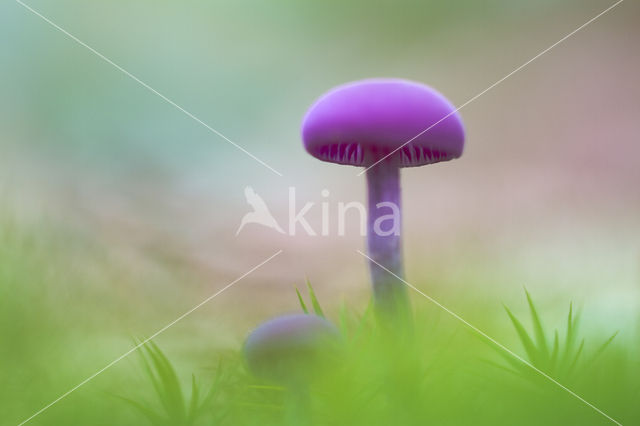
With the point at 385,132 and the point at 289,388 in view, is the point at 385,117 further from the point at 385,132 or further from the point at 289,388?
the point at 289,388

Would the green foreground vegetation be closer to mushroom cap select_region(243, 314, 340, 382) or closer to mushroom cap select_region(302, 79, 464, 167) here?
mushroom cap select_region(243, 314, 340, 382)

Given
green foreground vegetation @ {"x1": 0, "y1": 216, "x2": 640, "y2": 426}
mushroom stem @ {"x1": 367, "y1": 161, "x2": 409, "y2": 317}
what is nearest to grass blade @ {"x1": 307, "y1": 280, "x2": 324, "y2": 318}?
mushroom stem @ {"x1": 367, "y1": 161, "x2": 409, "y2": 317}

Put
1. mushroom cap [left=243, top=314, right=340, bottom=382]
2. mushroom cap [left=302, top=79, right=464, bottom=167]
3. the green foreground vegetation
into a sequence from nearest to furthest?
the green foreground vegetation → mushroom cap [left=243, top=314, right=340, bottom=382] → mushroom cap [left=302, top=79, right=464, bottom=167]

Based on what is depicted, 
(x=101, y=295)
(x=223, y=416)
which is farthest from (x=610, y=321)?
(x=101, y=295)

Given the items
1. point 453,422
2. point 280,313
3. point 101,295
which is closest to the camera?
point 453,422

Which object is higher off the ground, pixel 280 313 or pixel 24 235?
pixel 24 235

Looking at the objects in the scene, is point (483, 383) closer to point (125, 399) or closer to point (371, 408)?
point (371, 408)
